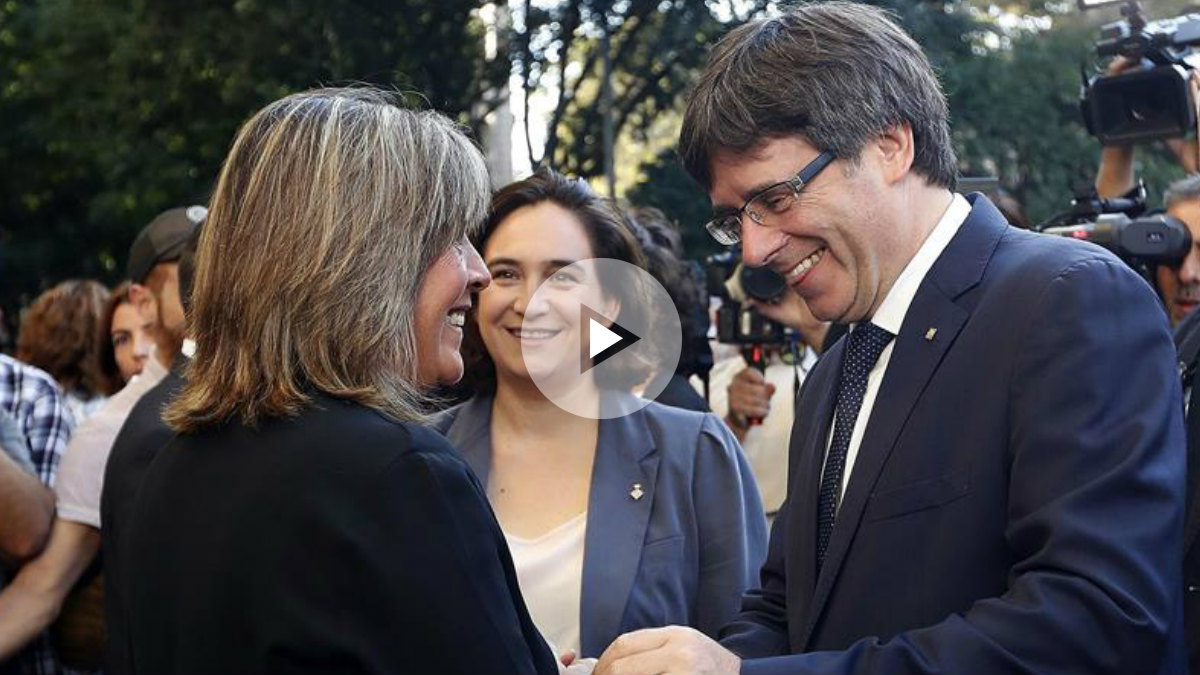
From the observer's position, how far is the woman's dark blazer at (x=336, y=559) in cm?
217

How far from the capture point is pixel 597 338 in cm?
419

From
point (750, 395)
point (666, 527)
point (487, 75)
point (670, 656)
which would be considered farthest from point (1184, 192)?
point (487, 75)

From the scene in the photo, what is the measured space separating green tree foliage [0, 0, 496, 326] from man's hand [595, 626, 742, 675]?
4.33 metres

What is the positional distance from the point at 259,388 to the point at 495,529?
40cm

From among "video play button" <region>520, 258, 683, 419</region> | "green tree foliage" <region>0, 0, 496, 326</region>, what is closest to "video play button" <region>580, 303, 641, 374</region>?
"video play button" <region>520, 258, 683, 419</region>

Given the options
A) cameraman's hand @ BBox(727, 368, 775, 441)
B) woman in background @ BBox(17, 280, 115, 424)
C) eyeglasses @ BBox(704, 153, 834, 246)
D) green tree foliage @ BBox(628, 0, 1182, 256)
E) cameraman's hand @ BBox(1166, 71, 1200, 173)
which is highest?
eyeglasses @ BBox(704, 153, 834, 246)

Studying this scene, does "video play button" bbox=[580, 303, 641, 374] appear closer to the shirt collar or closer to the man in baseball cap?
the man in baseball cap

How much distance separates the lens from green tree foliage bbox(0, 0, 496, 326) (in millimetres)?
9484

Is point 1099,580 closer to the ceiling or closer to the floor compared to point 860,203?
closer to the floor

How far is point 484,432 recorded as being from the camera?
4184 mm

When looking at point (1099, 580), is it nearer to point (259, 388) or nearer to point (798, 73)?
point (798, 73)

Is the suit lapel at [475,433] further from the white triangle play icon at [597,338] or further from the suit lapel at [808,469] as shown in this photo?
the suit lapel at [808,469]

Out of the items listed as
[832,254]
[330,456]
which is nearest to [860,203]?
[832,254]

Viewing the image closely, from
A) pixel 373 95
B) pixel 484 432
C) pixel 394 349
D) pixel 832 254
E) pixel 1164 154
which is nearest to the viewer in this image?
pixel 394 349
